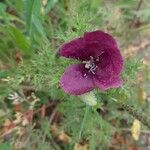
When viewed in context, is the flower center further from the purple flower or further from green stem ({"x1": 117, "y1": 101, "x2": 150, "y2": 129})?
green stem ({"x1": 117, "y1": 101, "x2": 150, "y2": 129})

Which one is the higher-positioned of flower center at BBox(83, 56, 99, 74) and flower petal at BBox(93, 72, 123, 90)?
flower center at BBox(83, 56, 99, 74)

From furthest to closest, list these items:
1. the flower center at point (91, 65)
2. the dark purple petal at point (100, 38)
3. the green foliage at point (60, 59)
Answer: the green foliage at point (60, 59), the flower center at point (91, 65), the dark purple petal at point (100, 38)

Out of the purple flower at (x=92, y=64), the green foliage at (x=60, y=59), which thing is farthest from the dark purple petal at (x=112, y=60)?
the green foliage at (x=60, y=59)

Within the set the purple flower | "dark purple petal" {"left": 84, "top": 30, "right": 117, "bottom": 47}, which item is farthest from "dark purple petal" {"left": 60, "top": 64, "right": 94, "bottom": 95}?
"dark purple petal" {"left": 84, "top": 30, "right": 117, "bottom": 47}

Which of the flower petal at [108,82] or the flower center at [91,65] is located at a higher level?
the flower center at [91,65]

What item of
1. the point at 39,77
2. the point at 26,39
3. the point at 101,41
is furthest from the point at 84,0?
the point at 101,41

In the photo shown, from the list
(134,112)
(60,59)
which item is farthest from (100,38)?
(134,112)

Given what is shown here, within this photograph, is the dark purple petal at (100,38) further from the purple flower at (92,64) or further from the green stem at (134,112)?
the green stem at (134,112)
